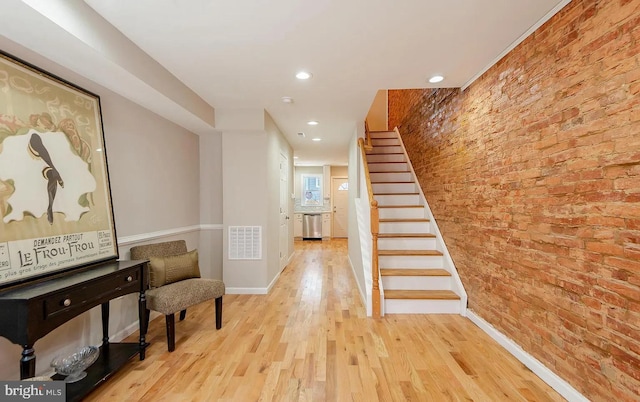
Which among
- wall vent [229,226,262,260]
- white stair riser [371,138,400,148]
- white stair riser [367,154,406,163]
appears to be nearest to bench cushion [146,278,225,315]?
wall vent [229,226,262,260]

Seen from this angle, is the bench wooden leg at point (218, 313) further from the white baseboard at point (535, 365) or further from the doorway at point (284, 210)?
the white baseboard at point (535, 365)

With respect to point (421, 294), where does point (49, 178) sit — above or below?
above

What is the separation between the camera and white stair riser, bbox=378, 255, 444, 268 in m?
3.53

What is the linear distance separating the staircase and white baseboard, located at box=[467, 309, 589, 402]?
514 millimetres

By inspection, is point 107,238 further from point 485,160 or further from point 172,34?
point 485,160

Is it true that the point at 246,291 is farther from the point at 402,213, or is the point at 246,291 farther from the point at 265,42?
the point at 265,42

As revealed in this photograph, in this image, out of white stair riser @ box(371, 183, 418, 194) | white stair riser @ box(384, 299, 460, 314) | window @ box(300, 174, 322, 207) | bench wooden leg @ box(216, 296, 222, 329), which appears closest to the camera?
bench wooden leg @ box(216, 296, 222, 329)

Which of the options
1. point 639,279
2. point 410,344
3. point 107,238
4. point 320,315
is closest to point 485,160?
point 639,279

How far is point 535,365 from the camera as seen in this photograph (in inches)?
78.2

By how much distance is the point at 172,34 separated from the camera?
6.64 ft

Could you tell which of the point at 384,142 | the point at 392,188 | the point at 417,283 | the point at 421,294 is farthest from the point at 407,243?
the point at 384,142

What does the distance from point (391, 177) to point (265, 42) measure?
332 centimetres

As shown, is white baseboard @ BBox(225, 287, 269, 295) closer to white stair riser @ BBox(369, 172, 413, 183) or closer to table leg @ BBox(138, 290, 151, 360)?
table leg @ BBox(138, 290, 151, 360)

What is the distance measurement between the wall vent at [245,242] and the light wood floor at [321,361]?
718 millimetres
